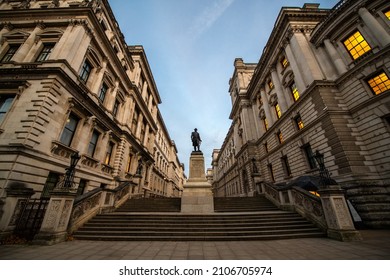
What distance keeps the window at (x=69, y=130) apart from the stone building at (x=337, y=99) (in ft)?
54.5

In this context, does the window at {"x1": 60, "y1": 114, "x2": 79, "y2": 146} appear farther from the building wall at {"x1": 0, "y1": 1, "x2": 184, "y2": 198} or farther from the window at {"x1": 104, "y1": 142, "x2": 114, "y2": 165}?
the window at {"x1": 104, "y1": 142, "x2": 114, "y2": 165}

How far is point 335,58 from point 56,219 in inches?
866

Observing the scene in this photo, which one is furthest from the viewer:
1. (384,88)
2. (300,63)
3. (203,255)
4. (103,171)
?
(300,63)

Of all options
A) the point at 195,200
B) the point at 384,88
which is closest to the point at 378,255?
the point at 195,200

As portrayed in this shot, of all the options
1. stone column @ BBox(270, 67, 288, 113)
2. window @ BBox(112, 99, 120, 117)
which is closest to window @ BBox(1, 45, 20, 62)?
window @ BBox(112, 99, 120, 117)

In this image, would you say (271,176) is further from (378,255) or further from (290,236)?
(378,255)

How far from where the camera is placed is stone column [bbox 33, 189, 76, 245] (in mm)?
5730

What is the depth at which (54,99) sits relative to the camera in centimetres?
989

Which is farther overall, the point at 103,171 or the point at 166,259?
the point at 103,171

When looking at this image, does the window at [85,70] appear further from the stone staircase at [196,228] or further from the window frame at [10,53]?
the stone staircase at [196,228]

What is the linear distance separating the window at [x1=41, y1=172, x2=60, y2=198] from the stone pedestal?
8.17 m

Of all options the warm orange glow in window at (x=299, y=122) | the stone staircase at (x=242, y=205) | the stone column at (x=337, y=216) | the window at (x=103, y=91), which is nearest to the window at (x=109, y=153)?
the window at (x=103, y=91)

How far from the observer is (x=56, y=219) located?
620 cm

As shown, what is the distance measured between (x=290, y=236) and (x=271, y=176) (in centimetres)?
1519
